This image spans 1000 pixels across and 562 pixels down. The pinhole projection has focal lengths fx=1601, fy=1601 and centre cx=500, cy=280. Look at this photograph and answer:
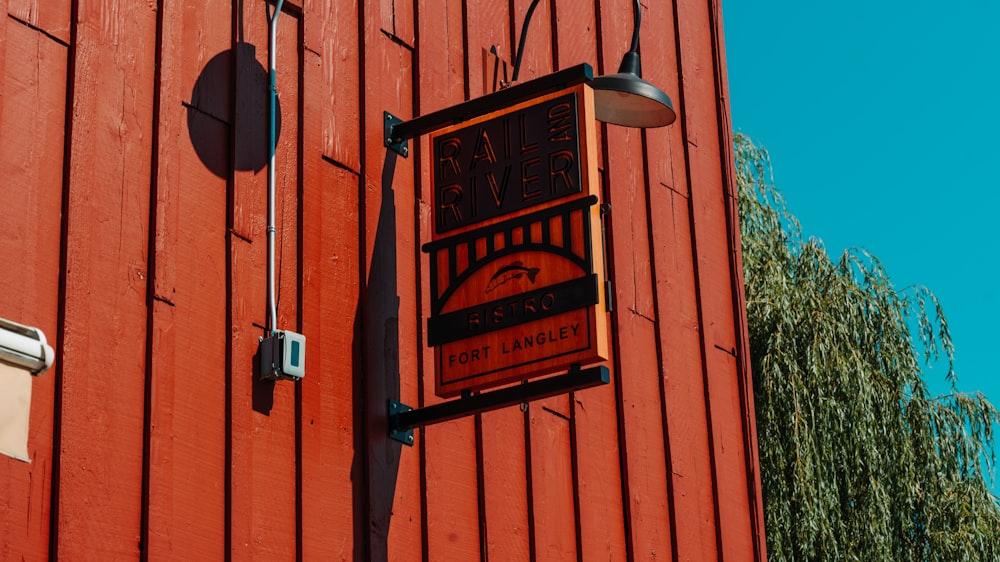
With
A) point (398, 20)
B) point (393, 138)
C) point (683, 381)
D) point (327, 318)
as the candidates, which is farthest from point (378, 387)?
point (683, 381)

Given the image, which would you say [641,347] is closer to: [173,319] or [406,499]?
[406,499]

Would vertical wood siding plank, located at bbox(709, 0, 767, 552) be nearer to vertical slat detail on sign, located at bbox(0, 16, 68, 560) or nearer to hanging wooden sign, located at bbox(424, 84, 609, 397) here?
hanging wooden sign, located at bbox(424, 84, 609, 397)

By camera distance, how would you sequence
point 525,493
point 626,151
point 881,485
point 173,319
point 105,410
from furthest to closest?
point 881,485
point 626,151
point 525,493
point 173,319
point 105,410

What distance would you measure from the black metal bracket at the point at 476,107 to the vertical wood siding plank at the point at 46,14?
155 cm

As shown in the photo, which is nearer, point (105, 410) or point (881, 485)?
point (105, 410)

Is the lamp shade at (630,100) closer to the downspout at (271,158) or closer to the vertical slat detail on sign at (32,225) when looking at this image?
the downspout at (271,158)

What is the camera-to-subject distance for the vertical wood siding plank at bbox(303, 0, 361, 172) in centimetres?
649

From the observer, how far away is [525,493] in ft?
22.3

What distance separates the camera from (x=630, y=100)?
6.45m

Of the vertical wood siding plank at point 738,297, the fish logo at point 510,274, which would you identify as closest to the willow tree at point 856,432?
the vertical wood siding plank at point 738,297

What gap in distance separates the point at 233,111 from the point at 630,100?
158cm

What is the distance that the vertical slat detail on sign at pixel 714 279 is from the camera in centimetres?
818

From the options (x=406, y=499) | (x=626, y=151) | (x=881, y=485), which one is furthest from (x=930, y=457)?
(x=406, y=499)

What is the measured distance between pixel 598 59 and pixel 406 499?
306 cm
